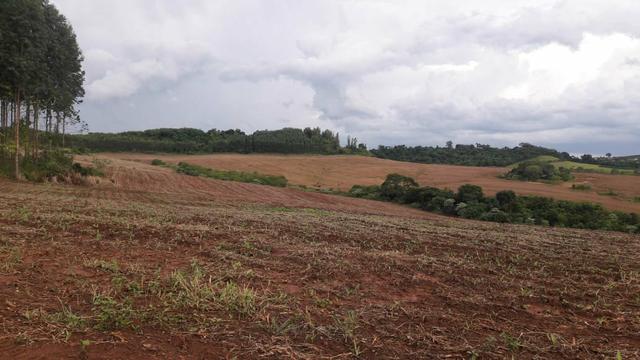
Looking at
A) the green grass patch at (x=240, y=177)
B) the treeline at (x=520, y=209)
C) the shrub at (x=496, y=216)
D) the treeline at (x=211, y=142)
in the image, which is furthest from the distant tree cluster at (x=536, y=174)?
the treeline at (x=211, y=142)

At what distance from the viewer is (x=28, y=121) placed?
3206 cm

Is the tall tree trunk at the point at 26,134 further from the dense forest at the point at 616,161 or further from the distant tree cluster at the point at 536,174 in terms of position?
the dense forest at the point at 616,161

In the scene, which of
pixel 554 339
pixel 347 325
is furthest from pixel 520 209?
pixel 347 325

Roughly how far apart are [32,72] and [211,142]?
194 ft

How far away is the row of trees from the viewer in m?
24.9

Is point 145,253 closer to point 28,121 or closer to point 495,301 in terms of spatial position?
point 495,301

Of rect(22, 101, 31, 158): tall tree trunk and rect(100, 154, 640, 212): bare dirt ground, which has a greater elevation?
rect(22, 101, 31, 158): tall tree trunk

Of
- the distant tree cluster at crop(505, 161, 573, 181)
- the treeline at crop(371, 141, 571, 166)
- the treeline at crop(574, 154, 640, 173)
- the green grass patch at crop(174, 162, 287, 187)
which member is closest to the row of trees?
the green grass patch at crop(174, 162, 287, 187)

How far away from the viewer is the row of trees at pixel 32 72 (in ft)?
81.6

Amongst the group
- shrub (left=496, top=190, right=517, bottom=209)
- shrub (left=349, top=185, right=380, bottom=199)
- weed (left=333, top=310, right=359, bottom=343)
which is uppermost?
weed (left=333, top=310, right=359, bottom=343)

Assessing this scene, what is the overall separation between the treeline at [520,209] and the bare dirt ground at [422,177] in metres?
8.13

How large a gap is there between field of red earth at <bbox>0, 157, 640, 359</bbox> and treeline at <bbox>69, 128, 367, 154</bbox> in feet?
225

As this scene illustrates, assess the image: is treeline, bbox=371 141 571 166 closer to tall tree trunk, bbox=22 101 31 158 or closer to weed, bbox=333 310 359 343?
tall tree trunk, bbox=22 101 31 158

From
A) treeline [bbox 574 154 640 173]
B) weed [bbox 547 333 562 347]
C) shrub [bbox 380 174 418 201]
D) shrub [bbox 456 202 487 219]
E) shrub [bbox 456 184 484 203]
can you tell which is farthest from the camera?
treeline [bbox 574 154 640 173]
